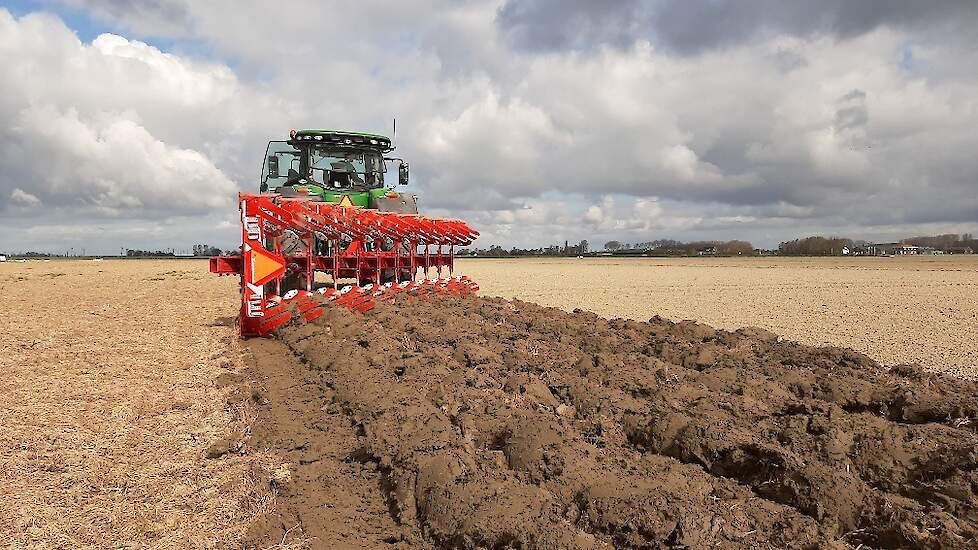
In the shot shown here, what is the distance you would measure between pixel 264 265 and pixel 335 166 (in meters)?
5.01

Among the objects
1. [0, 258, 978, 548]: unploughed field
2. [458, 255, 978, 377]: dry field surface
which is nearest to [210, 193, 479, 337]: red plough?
[0, 258, 978, 548]: unploughed field

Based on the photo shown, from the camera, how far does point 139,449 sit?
414 cm

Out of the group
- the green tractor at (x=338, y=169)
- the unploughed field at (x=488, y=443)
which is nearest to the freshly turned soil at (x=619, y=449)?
the unploughed field at (x=488, y=443)

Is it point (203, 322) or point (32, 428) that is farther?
point (203, 322)

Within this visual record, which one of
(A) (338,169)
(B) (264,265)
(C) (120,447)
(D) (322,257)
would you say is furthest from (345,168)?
(C) (120,447)

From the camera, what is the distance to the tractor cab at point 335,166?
1170 centimetres

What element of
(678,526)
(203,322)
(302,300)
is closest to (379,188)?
(203,322)

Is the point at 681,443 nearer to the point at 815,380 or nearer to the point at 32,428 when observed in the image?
the point at 815,380

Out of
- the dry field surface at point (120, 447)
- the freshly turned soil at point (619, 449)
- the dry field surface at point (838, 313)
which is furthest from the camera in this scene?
the dry field surface at point (838, 313)

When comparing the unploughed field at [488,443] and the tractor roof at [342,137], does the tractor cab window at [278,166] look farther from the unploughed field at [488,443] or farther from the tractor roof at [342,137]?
the unploughed field at [488,443]

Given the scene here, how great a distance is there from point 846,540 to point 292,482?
2.69m

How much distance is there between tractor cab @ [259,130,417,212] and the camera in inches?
461

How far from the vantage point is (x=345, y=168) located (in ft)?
40.2

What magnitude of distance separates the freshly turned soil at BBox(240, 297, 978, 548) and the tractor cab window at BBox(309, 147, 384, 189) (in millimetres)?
6618
